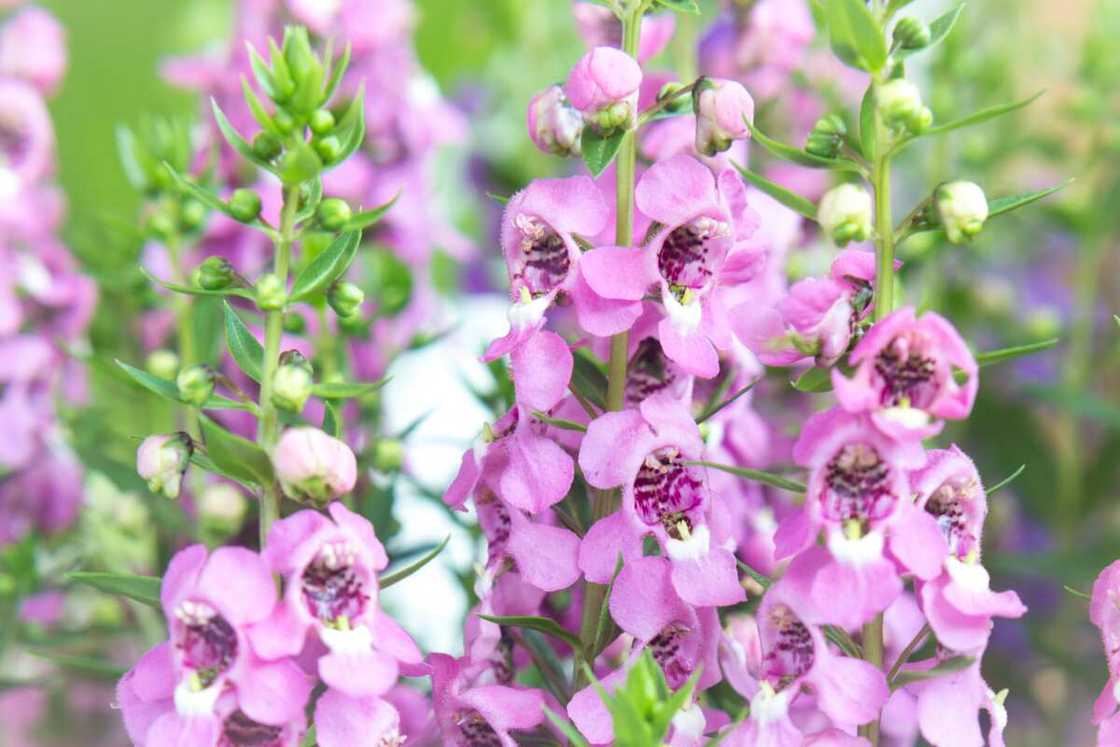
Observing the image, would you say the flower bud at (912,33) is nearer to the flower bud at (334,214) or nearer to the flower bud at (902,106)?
the flower bud at (902,106)

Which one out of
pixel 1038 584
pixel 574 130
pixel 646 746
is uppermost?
pixel 574 130

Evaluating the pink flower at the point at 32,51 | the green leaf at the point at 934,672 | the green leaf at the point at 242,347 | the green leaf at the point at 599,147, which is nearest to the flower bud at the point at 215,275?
the green leaf at the point at 242,347

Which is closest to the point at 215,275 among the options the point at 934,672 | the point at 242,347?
the point at 242,347

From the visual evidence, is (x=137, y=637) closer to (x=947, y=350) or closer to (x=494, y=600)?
(x=494, y=600)

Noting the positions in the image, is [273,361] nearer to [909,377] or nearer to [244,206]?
[244,206]

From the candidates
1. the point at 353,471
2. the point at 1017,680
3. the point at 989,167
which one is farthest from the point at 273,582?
the point at 989,167

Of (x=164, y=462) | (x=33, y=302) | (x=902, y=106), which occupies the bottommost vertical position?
(x=33, y=302)
